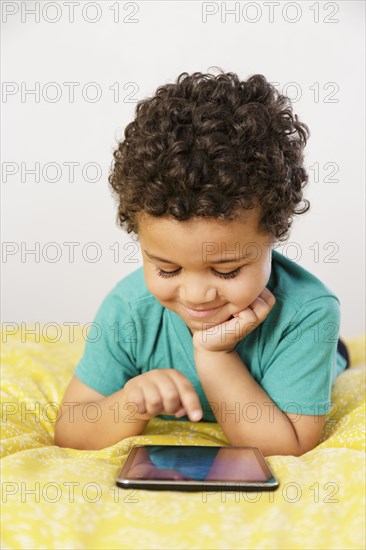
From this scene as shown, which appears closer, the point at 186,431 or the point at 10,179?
the point at 186,431

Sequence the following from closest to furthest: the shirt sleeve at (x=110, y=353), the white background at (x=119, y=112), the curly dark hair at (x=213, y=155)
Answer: the curly dark hair at (x=213, y=155), the shirt sleeve at (x=110, y=353), the white background at (x=119, y=112)

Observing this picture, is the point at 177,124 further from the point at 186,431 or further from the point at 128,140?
the point at 186,431

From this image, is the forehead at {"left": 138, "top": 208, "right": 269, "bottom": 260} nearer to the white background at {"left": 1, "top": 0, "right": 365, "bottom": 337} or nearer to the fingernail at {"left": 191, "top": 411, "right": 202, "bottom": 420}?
the fingernail at {"left": 191, "top": 411, "right": 202, "bottom": 420}

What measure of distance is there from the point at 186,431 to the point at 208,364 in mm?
168

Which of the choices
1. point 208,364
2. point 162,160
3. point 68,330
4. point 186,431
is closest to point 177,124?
point 162,160

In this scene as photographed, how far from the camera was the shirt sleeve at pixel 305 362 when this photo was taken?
3.92 ft

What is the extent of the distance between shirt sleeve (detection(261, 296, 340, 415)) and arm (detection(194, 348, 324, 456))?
2 centimetres

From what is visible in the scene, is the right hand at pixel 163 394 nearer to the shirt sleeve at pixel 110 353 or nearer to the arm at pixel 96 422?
the arm at pixel 96 422

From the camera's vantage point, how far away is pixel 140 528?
833 millimetres

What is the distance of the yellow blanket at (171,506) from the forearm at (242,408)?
0.21ft

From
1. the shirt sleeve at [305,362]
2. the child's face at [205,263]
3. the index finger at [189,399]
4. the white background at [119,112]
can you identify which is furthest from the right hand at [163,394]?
the white background at [119,112]

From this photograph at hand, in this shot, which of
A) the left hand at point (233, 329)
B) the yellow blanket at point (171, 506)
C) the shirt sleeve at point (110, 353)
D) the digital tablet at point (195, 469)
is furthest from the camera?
the shirt sleeve at point (110, 353)

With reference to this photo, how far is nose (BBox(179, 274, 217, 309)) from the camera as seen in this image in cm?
105

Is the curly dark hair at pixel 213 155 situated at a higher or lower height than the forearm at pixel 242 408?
higher
